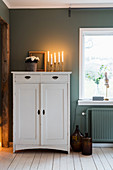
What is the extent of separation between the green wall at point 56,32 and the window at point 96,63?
8.0 inches

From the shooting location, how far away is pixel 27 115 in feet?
12.6

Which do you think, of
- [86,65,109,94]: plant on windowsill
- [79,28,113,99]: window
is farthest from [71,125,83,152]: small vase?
[86,65,109,94]: plant on windowsill

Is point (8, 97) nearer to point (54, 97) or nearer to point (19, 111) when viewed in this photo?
point (19, 111)

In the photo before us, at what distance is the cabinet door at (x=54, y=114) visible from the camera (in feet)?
12.5

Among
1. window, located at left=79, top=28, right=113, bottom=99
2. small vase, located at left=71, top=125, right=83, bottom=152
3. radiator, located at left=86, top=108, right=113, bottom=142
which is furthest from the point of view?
window, located at left=79, top=28, right=113, bottom=99

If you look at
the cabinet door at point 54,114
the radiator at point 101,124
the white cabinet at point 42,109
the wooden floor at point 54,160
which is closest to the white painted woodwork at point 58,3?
the white cabinet at point 42,109

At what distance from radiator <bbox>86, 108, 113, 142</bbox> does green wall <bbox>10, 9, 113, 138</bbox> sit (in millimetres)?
209

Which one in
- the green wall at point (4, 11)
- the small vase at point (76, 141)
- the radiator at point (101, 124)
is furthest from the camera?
the radiator at point (101, 124)

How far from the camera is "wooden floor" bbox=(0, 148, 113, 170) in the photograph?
3.25 metres

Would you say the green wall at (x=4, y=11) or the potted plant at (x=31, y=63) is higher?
the green wall at (x=4, y=11)

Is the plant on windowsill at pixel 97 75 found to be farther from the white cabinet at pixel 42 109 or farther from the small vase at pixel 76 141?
the small vase at pixel 76 141

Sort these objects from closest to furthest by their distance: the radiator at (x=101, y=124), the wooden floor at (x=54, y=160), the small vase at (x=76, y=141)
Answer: the wooden floor at (x=54, y=160)
the small vase at (x=76, y=141)
the radiator at (x=101, y=124)

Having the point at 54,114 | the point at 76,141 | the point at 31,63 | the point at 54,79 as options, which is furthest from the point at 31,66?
the point at 76,141

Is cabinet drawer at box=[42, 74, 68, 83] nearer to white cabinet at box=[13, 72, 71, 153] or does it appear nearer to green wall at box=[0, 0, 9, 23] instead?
white cabinet at box=[13, 72, 71, 153]
